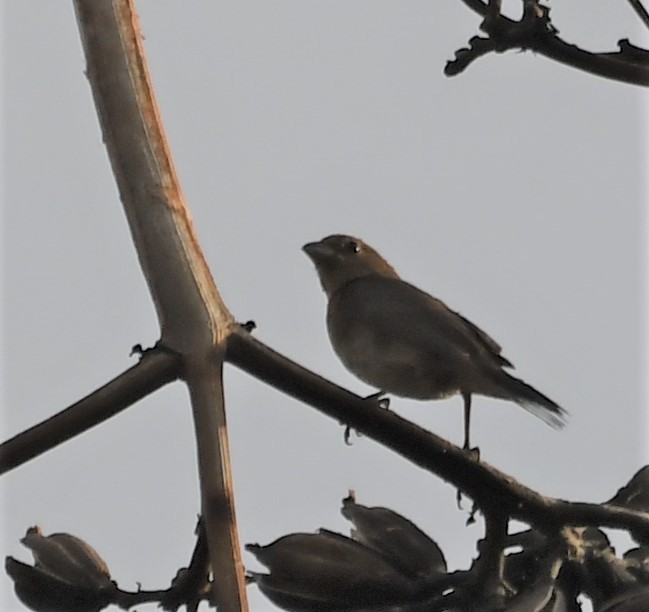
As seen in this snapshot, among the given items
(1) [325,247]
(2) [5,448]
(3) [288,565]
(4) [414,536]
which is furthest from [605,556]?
(1) [325,247]

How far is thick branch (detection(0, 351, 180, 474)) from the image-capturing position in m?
1.04

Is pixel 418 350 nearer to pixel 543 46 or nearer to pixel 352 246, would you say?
pixel 543 46

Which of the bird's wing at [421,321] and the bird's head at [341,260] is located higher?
the bird's head at [341,260]

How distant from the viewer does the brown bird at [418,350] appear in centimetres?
172

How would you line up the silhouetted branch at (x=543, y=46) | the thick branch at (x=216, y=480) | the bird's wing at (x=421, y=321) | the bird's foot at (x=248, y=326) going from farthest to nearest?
the bird's wing at (x=421, y=321)
the silhouetted branch at (x=543, y=46)
the bird's foot at (x=248, y=326)
the thick branch at (x=216, y=480)

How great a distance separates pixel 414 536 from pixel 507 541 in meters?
0.09

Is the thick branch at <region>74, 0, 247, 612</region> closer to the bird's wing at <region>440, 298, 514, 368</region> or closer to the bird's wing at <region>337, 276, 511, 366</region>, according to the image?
the bird's wing at <region>337, 276, 511, 366</region>

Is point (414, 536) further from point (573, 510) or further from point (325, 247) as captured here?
point (325, 247)

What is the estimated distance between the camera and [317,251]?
108 inches

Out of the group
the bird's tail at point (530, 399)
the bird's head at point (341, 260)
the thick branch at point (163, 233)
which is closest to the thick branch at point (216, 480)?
the thick branch at point (163, 233)

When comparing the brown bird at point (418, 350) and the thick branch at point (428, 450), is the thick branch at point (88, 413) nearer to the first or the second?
the thick branch at point (428, 450)

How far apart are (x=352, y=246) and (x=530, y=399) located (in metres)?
1.10

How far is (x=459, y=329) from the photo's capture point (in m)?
1.77

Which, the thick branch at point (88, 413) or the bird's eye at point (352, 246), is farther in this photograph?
the bird's eye at point (352, 246)
